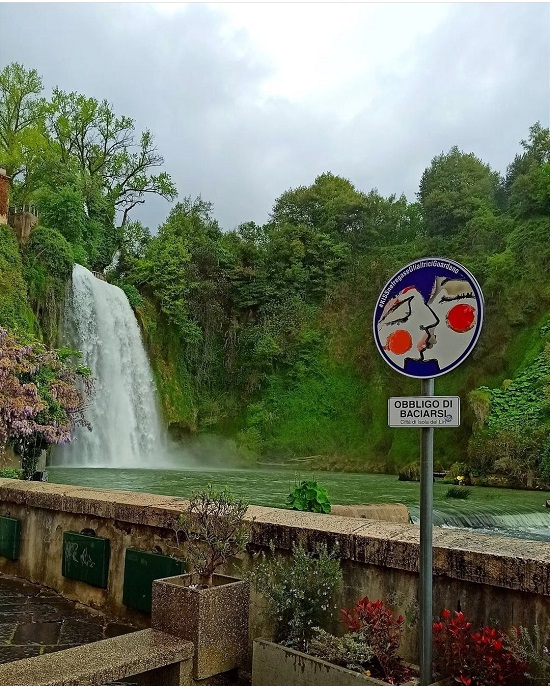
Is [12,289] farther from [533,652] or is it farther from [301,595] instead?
[533,652]

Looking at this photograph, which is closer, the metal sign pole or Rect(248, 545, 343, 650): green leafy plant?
the metal sign pole

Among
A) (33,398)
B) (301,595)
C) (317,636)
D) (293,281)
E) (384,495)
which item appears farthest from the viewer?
(293,281)

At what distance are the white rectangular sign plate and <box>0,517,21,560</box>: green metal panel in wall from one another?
4615 mm

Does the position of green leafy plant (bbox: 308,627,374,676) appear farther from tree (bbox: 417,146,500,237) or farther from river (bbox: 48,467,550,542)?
tree (bbox: 417,146,500,237)

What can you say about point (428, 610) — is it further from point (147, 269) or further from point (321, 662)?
point (147, 269)

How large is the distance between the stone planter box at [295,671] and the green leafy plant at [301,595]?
118 millimetres

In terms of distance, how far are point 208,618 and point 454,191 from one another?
37.9 m

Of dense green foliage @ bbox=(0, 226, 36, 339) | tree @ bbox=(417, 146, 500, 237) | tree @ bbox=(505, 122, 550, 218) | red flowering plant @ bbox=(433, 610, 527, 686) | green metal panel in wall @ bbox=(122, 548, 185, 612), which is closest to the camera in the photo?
red flowering plant @ bbox=(433, 610, 527, 686)

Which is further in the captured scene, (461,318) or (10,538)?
(10,538)

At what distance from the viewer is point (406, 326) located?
3129 mm

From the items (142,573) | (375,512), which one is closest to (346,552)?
(142,573)

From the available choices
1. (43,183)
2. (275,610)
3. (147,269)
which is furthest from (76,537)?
(43,183)

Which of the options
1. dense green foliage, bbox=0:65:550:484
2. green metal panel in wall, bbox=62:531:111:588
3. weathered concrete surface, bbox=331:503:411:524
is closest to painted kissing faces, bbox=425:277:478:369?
green metal panel in wall, bbox=62:531:111:588

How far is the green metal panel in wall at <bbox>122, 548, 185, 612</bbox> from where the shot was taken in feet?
15.6
